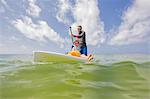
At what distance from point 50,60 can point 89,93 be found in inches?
245

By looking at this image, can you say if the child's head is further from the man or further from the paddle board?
the paddle board

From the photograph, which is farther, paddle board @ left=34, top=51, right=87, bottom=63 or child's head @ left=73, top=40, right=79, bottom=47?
child's head @ left=73, top=40, right=79, bottom=47

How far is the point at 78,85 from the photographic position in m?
4.70

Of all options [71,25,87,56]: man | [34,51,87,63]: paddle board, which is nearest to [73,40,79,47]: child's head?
[71,25,87,56]: man

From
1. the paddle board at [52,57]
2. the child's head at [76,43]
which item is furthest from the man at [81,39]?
the paddle board at [52,57]

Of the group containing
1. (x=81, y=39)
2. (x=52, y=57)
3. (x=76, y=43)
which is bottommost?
(x=52, y=57)

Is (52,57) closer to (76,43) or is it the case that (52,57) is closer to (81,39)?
(76,43)

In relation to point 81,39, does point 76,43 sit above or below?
below

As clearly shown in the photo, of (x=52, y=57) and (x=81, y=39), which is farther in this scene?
(x=81, y=39)

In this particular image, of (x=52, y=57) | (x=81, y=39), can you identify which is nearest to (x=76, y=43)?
(x=81, y=39)

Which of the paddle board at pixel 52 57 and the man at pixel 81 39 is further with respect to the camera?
the man at pixel 81 39

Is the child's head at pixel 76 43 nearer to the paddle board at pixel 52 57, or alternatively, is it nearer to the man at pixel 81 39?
the man at pixel 81 39

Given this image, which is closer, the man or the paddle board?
the paddle board

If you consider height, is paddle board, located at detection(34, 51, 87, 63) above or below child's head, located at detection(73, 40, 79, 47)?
below
